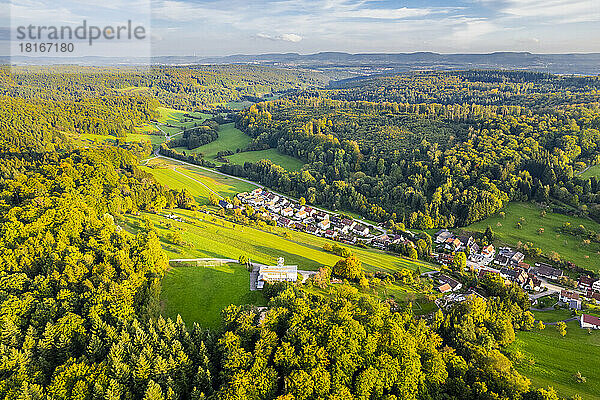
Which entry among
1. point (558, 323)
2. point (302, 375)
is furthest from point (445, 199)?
point (302, 375)

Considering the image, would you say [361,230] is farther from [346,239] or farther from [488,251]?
[488,251]

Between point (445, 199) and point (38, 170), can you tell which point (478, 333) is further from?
point (38, 170)

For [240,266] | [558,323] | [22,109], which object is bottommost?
[558,323]

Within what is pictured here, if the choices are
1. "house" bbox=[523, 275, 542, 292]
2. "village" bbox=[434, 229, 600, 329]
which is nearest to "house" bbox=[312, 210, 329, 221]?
"village" bbox=[434, 229, 600, 329]

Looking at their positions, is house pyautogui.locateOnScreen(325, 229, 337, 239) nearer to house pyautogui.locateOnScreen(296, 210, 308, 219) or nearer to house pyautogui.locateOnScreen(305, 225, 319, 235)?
house pyautogui.locateOnScreen(305, 225, 319, 235)

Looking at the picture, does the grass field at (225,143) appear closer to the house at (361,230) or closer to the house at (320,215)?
the house at (320,215)

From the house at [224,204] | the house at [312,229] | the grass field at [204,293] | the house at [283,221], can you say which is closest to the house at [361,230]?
the house at [312,229]
